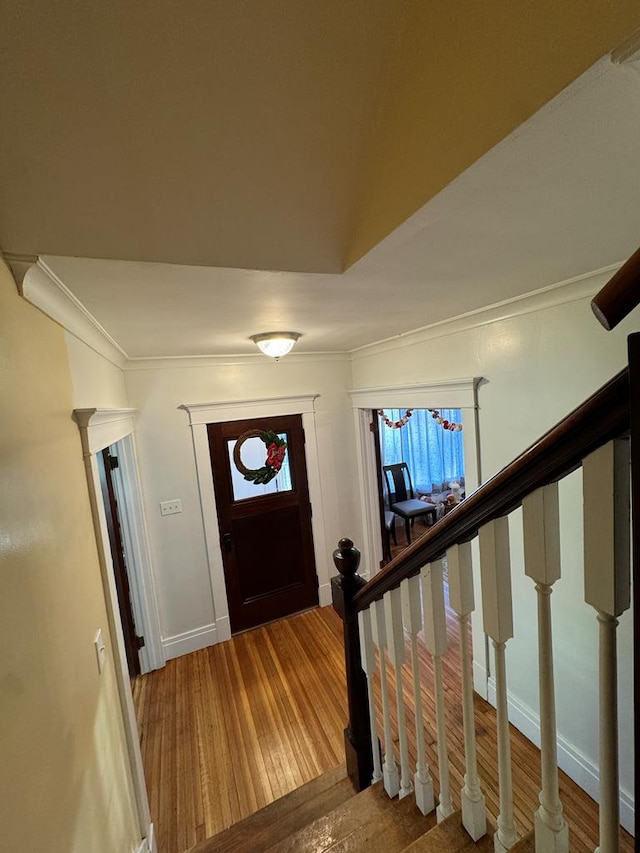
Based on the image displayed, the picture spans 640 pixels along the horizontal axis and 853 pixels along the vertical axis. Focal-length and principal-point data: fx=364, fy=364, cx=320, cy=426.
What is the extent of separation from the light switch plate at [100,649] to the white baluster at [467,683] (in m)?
1.19

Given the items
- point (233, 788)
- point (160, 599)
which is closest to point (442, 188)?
point (233, 788)

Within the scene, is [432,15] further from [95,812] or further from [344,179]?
[95,812]

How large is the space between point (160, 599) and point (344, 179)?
3153 millimetres

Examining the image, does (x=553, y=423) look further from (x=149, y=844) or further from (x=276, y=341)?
(x=149, y=844)

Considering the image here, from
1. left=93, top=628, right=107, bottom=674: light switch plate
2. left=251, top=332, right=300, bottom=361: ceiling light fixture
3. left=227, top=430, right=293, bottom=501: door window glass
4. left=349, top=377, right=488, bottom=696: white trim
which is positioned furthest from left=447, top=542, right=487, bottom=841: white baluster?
left=227, top=430, right=293, bottom=501: door window glass

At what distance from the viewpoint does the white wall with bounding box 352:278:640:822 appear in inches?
61.6

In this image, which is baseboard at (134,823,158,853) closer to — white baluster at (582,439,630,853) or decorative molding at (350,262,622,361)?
white baluster at (582,439,630,853)

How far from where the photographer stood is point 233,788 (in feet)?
6.42

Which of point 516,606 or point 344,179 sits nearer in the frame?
point 344,179

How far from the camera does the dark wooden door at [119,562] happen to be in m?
2.64

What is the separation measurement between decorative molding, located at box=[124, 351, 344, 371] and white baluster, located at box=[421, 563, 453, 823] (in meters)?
2.50

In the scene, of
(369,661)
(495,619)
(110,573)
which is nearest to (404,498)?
(369,661)

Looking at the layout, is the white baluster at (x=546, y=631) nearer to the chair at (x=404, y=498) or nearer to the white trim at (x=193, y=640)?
the white trim at (x=193, y=640)

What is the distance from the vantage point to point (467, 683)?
0.87 m
